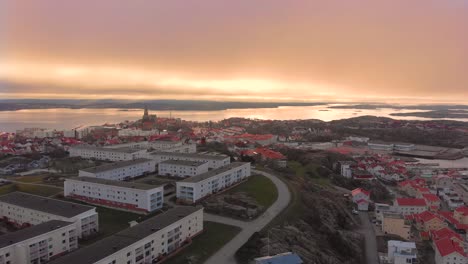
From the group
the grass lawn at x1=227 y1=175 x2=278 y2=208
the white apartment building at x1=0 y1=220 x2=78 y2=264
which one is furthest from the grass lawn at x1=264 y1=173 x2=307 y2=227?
the white apartment building at x1=0 y1=220 x2=78 y2=264

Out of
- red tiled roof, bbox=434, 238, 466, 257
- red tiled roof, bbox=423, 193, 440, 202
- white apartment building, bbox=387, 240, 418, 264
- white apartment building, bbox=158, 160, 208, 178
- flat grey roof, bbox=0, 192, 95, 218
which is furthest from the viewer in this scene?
white apartment building, bbox=158, 160, 208, 178

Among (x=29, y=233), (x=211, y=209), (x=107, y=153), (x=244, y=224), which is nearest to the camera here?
(x=29, y=233)

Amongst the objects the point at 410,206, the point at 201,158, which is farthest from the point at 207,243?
the point at 410,206

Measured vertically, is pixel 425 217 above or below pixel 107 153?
below

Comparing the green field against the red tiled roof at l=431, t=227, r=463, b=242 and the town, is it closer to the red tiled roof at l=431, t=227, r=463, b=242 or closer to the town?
the town

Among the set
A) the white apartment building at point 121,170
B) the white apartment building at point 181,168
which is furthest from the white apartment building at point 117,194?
the white apartment building at point 181,168

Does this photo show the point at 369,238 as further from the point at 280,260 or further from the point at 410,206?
the point at 280,260

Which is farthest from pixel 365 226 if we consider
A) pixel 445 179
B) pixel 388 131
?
pixel 388 131
